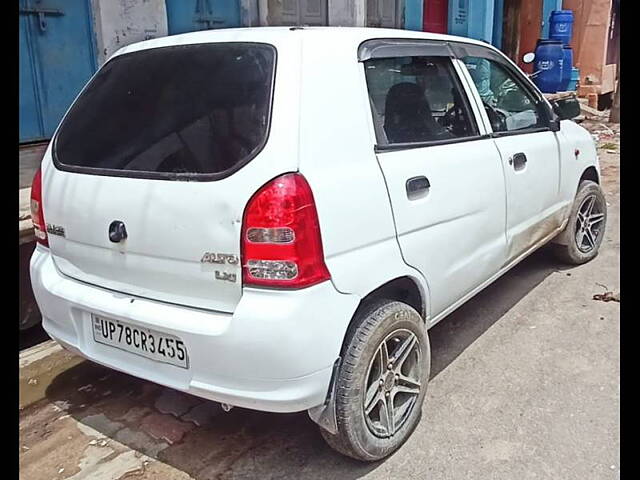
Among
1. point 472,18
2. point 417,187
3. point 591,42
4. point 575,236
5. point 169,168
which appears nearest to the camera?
point 169,168

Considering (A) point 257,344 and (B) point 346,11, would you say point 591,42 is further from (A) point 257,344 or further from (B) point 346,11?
(A) point 257,344

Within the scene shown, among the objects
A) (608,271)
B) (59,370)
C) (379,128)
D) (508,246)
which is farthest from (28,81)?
(608,271)

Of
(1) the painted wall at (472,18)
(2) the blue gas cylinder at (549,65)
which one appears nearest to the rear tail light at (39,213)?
(1) the painted wall at (472,18)

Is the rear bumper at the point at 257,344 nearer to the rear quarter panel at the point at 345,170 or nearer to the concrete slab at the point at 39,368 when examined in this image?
the rear quarter panel at the point at 345,170

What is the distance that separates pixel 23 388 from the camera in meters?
3.07

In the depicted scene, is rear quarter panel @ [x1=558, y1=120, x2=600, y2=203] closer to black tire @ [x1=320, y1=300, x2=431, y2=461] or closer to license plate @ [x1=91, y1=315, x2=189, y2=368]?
black tire @ [x1=320, y1=300, x2=431, y2=461]

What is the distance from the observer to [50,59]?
508 centimetres

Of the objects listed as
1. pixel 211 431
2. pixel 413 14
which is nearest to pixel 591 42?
Answer: pixel 413 14

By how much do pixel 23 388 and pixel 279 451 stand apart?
145 centimetres

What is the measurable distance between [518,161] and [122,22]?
3.76 m

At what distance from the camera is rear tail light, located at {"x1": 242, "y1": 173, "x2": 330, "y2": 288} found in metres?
2.02

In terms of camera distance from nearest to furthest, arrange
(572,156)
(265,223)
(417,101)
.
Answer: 1. (265,223)
2. (417,101)
3. (572,156)

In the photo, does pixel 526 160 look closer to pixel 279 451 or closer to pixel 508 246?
pixel 508 246

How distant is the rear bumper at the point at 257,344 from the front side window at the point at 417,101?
0.82 metres
